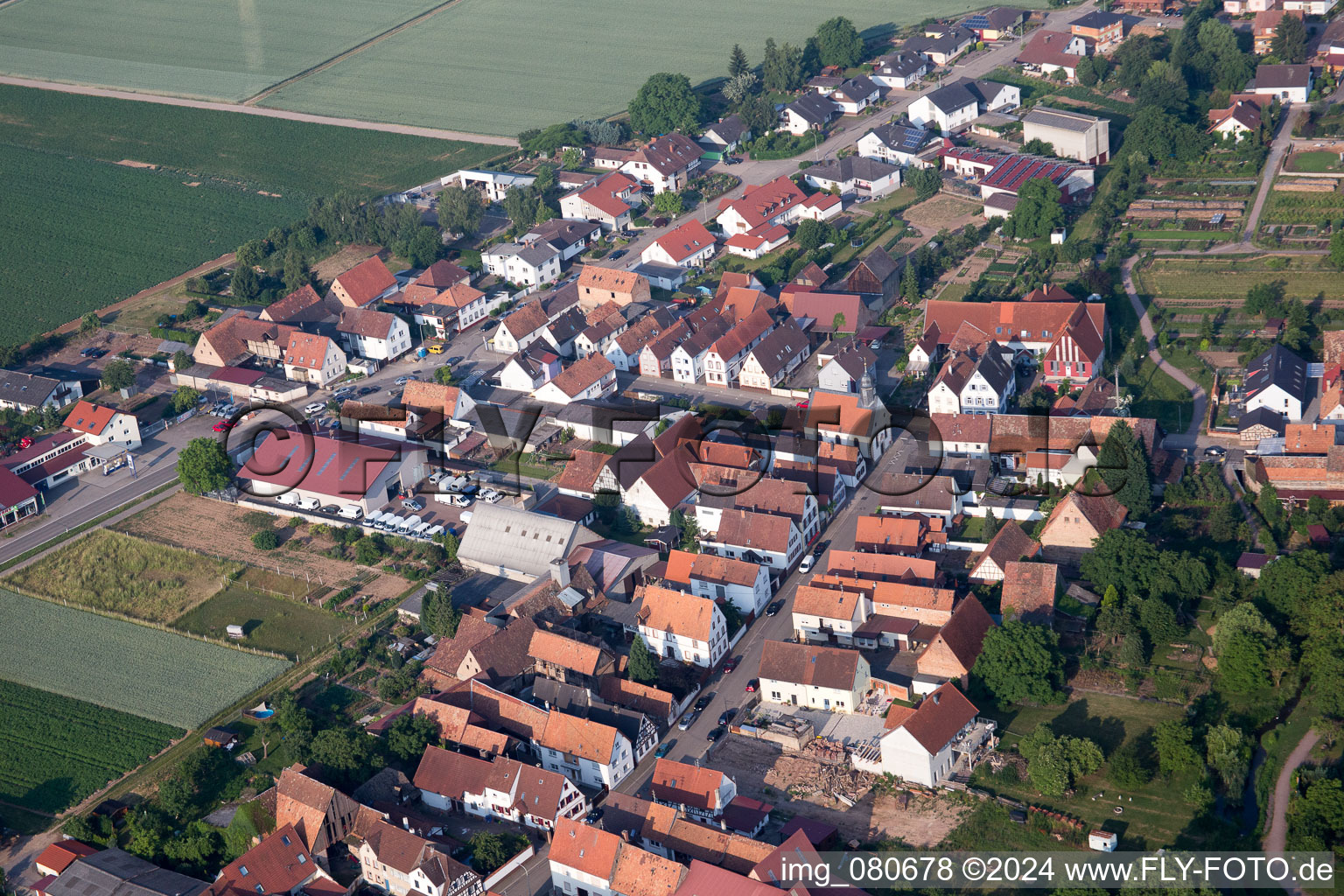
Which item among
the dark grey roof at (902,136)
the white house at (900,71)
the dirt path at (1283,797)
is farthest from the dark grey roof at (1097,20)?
the dirt path at (1283,797)

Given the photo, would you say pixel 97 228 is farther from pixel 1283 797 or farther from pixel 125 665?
pixel 1283 797

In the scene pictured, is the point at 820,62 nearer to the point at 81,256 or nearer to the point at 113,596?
the point at 81,256

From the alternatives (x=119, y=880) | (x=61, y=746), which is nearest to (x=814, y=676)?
(x=119, y=880)

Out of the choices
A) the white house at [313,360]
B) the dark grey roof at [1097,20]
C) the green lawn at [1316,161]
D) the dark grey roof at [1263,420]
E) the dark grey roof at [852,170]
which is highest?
the dark grey roof at [1097,20]

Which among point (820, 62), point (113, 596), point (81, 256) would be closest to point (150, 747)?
point (113, 596)

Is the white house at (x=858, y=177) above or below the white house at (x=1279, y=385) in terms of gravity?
above

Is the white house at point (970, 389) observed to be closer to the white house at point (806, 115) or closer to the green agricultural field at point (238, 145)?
the white house at point (806, 115)
